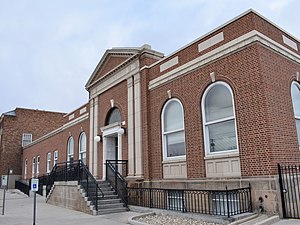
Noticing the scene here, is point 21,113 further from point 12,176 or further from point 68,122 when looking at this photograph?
point 68,122

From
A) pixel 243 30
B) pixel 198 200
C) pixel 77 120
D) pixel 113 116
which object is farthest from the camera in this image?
pixel 77 120

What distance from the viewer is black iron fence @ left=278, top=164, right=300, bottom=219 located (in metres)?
8.34

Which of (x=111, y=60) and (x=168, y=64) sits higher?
(x=111, y=60)

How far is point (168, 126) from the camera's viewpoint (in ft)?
42.6

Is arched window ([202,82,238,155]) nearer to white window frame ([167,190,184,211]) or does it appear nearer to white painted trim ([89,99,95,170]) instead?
white window frame ([167,190,184,211])

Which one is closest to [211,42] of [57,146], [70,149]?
[70,149]

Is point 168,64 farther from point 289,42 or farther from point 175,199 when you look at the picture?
point 175,199

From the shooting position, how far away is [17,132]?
128 ft

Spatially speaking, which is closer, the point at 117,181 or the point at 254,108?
the point at 254,108

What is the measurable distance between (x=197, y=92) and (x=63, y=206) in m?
8.70

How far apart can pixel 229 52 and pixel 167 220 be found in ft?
19.9

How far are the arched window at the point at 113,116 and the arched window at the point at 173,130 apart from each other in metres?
3.99

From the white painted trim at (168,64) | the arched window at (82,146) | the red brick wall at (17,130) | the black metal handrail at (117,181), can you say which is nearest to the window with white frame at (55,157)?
the arched window at (82,146)

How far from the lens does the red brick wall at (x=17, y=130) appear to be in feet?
124
